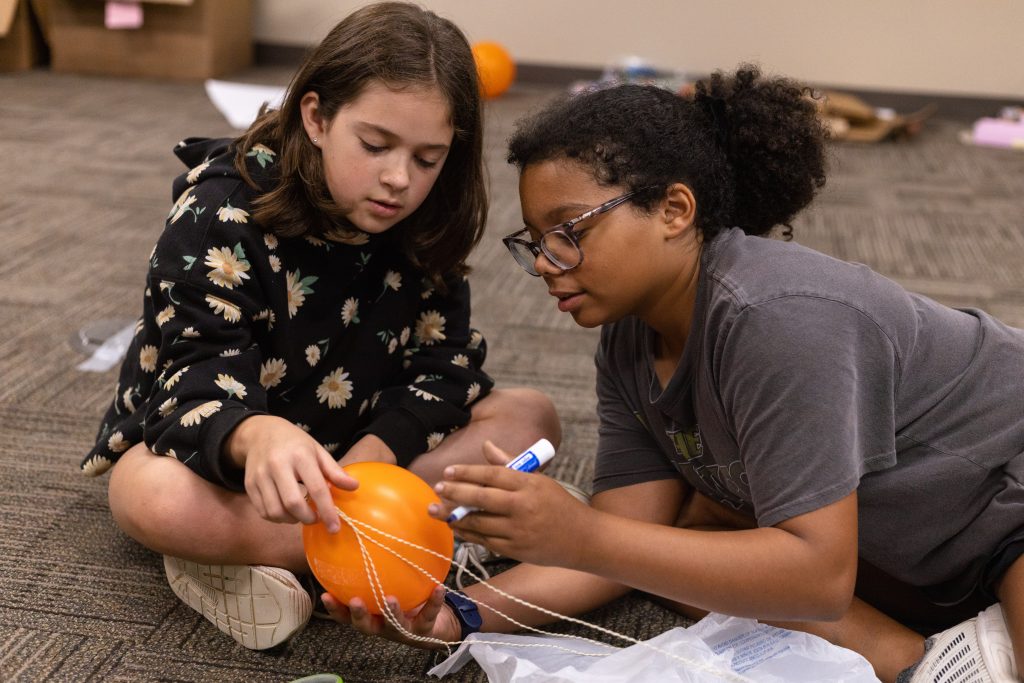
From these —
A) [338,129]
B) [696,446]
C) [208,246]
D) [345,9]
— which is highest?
[338,129]

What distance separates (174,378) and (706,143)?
0.59 meters

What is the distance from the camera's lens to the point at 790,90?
43.6 inches

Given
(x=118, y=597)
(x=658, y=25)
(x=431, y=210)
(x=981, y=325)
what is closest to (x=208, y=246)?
(x=431, y=210)

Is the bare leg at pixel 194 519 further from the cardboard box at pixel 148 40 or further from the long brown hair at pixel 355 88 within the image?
the cardboard box at pixel 148 40

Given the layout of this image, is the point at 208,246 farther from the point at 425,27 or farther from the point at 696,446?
the point at 696,446

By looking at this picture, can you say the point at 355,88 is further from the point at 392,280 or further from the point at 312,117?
the point at 392,280

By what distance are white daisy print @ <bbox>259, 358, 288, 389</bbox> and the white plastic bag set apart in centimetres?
37

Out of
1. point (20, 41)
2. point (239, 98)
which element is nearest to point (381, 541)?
point (239, 98)

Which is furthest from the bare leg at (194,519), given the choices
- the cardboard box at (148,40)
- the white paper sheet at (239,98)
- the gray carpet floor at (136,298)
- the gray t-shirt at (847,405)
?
the cardboard box at (148,40)

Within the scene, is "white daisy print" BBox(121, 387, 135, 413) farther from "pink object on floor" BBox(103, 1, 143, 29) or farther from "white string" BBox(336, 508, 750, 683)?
"pink object on floor" BBox(103, 1, 143, 29)

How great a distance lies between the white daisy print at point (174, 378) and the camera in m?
1.09

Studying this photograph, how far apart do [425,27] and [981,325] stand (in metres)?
0.66

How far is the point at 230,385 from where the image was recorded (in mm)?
1089

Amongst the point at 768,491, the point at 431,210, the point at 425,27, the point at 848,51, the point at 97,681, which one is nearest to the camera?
the point at 768,491
